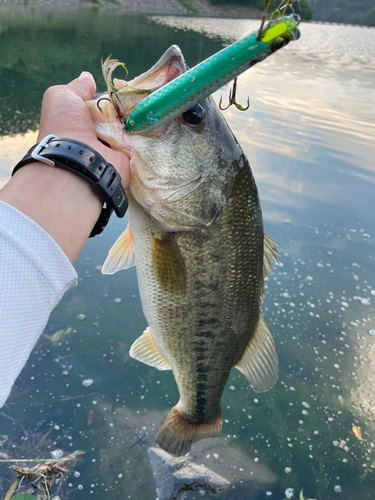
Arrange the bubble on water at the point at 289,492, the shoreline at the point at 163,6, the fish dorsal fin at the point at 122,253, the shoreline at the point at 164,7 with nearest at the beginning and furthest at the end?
the fish dorsal fin at the point at 122,253
the bubble on water at the point at 289,492
the shoreline at the point at 164,7
the shoreline at the point at 163,6

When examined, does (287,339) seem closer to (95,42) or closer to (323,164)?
(323,164)

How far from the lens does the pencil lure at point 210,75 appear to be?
915 millimetres

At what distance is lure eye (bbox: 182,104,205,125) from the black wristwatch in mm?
366

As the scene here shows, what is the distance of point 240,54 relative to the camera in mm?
969

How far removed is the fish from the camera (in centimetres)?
140

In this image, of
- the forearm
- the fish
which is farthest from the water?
the forearm

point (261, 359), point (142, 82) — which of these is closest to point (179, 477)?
point (261, 359)

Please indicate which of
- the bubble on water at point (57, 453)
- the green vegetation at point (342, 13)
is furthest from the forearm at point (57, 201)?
the green vegetation at point (342, 13)

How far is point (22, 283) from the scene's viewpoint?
36.5 inches

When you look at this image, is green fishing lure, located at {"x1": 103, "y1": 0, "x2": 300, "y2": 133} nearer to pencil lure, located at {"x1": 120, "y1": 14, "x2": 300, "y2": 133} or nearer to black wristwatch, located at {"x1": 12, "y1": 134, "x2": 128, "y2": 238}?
pencil lure, located at {"x1": 120, "y1": 14, "x2": 300, "y2": 133}

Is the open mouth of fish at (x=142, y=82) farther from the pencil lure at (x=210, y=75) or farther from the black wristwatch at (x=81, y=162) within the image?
the black wristwatch at (x=81, y=162)

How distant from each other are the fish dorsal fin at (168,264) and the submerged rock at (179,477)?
4.20 feet

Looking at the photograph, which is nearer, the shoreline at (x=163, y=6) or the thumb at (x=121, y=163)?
the thumb at (x=121, y=163)

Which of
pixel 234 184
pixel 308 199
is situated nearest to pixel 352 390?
pixel 234 184
